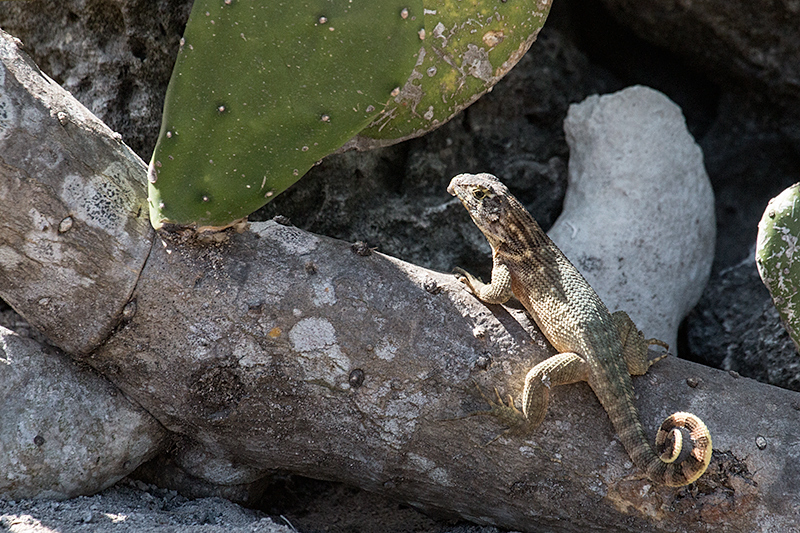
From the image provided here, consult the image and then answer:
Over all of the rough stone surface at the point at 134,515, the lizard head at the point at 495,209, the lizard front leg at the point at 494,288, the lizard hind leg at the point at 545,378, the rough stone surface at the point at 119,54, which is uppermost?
the rough stone surface at the point at 119,54

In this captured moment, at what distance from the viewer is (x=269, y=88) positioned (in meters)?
2.41

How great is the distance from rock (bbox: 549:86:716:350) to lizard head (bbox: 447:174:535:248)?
70cm

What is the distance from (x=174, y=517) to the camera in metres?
2.74

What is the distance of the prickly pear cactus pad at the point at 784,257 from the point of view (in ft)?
8.77

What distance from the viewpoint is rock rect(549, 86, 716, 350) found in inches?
148

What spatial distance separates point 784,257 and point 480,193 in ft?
4.13

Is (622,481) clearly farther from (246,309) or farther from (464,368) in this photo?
(246,309)

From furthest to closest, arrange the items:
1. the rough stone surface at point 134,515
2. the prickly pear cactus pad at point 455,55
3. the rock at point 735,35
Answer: the rock at point 735,35
the prickly pear cactus pad at point 455,55
the rough stone surface at point 134,515

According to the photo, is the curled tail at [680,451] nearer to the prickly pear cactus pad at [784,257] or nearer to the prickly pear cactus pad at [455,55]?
the prickly pear cactus pad at [784,257]

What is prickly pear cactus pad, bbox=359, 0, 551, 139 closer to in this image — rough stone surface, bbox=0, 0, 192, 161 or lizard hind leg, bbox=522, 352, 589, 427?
lizard hind leg, bbox=522, 352, 589, 427

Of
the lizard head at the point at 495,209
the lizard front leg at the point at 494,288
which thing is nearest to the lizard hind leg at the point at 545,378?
the lizard front leg at the point at 494,288

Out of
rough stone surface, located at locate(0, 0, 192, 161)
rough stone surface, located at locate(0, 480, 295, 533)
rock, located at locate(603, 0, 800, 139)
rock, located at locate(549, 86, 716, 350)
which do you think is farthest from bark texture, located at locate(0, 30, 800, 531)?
rock, located at locate(603, 0, 800, 139)

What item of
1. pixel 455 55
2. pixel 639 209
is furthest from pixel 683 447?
pixel 455 55

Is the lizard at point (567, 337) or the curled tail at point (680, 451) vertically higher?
the lizard at point (567, 337)
